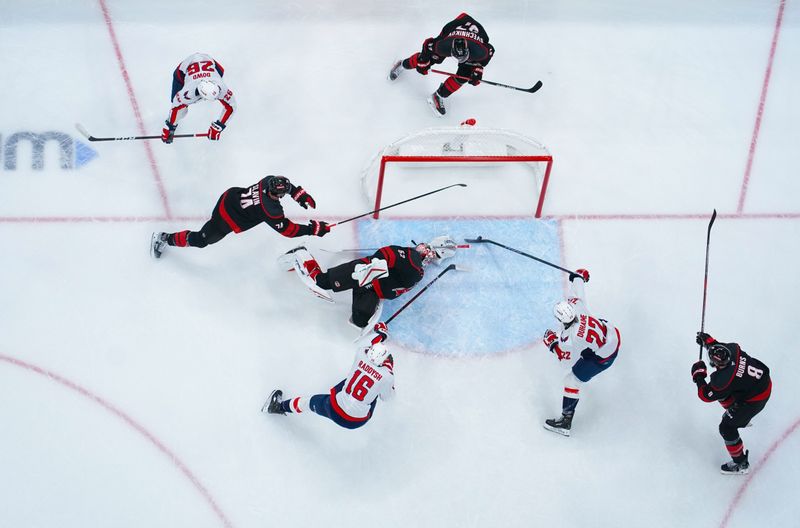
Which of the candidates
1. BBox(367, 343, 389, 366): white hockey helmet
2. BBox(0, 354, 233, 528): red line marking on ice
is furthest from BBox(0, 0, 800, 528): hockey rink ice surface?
BBox(367, 343, 389, 366): white hockey helmet

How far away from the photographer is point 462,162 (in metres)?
6.02

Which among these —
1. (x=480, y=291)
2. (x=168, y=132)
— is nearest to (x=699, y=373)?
(x=480, y=291)

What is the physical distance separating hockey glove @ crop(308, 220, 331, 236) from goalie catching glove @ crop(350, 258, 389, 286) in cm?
30

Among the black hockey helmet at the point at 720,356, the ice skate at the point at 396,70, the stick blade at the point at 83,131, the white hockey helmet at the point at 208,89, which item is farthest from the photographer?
the ice skate at the point at 396,70

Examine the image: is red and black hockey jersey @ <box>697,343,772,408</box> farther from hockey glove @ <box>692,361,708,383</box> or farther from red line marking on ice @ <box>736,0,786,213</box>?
red line marking on ice @ <box>736,0,786,213</box>

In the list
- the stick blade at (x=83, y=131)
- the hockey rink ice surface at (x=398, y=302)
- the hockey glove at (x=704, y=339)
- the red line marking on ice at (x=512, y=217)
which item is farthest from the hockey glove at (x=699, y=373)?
the stick blade at (x=83, y=131)

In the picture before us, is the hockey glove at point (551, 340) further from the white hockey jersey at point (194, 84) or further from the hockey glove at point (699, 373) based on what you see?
the white hockey jersey at point (194, 84)

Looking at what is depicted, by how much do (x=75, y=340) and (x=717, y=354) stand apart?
362 cm

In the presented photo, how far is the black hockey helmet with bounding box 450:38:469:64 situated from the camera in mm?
5839

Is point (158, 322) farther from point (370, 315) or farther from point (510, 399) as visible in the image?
point (510, 399)

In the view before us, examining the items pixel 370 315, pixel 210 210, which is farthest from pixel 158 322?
pixel 370 315

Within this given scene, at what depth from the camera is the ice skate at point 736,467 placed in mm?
5211

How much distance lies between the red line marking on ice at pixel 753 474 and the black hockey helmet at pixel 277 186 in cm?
312

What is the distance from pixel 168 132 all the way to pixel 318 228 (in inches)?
47.9
